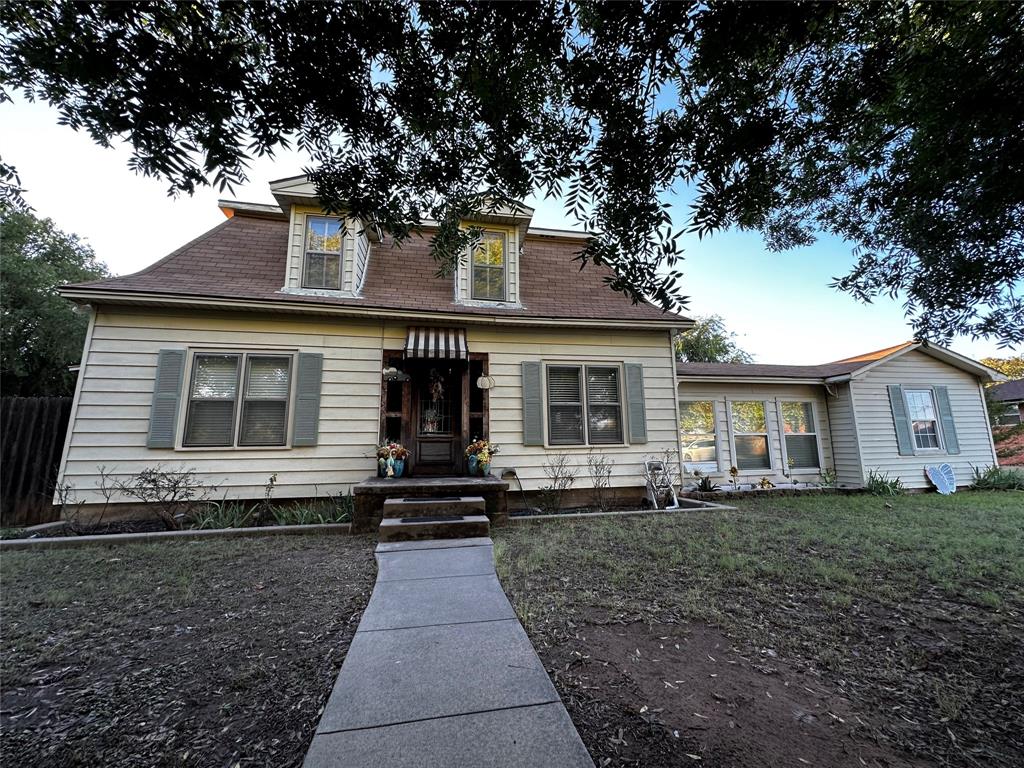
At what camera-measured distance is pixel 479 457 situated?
635cm

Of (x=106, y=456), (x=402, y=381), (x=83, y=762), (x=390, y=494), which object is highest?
(x=402, y=381)

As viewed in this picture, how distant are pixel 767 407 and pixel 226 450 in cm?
1129

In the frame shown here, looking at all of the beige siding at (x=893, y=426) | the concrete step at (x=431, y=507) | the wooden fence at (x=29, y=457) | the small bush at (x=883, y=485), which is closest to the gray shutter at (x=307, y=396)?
the concrete step at (x=431, y=507)

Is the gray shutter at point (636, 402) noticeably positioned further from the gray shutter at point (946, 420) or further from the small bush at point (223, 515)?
the gray shutter at point (946, 420)

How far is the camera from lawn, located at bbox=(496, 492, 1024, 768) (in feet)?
5.29

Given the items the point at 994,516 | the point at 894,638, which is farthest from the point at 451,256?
the point at 994,516

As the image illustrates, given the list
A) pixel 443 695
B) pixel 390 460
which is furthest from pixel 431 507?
pixel 443 695

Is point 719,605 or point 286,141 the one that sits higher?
point 286,141

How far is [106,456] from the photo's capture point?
5.66 metres

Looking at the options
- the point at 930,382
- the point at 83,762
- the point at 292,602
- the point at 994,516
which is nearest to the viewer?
the point at 83,762

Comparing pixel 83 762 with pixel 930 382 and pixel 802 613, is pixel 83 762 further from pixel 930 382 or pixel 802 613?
pixel 930 382

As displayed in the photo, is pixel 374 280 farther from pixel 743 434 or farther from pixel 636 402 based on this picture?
pixel 743 434

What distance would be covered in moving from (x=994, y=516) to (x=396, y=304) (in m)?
10.1

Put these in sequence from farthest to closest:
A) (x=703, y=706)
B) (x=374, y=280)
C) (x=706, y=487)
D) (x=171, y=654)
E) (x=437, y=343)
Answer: (x=706, y=487)
(x=374, y=280)
(x=437, y=343)
(x=171, y=654)
(x=703, y=706)
